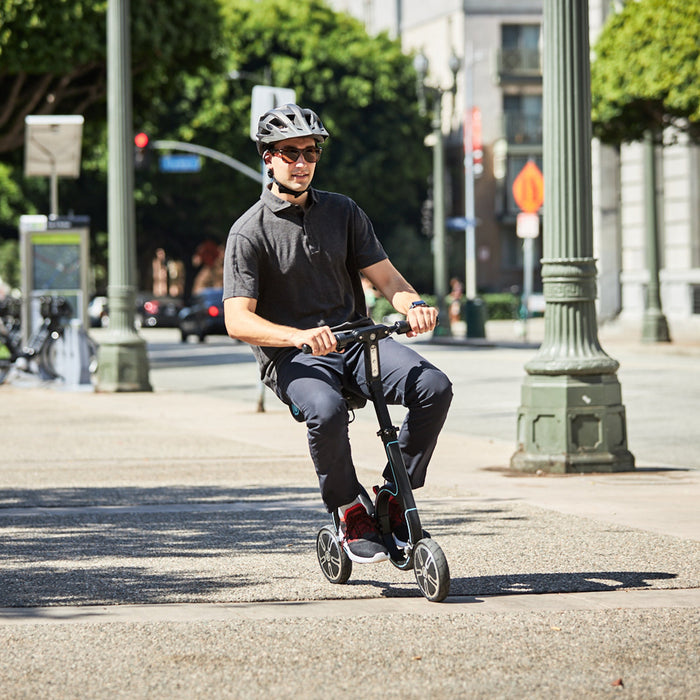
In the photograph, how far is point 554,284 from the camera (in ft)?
31.2

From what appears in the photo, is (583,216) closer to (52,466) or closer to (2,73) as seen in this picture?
(52,466)

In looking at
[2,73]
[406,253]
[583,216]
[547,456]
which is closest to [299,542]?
[547,456]

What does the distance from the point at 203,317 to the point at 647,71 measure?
16.4 meters

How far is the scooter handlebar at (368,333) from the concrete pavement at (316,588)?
0.96 metres

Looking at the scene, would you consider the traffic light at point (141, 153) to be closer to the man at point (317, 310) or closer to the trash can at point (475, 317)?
the trash can at point (475, 317)

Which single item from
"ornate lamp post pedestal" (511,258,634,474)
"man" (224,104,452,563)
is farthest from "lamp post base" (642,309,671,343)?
"man" (224,104,452,563)

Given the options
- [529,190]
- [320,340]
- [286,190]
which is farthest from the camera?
[529,190]

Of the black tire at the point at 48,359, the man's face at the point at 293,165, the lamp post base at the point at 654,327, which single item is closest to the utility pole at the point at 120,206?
the black tire at the point at 48,359

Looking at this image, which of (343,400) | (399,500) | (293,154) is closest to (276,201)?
(293,154)

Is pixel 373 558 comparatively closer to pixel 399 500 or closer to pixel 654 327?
pixel 399 500

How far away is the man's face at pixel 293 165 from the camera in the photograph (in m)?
5.46

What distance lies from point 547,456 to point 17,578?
4284 mm

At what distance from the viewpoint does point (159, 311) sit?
5053cm

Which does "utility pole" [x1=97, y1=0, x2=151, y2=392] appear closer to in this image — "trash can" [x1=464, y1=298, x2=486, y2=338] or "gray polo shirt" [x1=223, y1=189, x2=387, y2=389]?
"gray polo shirt" [x1=223, y1=189, x2=387, y2=389]
